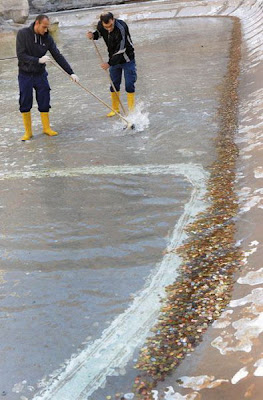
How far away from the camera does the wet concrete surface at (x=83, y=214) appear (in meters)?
3.33

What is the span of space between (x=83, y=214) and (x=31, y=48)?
2.62 m

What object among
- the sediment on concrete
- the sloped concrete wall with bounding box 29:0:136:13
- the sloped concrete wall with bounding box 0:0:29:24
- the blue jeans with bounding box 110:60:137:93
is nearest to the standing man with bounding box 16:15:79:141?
the blue jeans with bounding box 110:60:137:93

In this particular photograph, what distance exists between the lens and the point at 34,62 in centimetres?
652

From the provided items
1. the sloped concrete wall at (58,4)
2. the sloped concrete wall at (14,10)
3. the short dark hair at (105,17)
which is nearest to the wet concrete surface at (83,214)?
the short dark hair at (105,17)

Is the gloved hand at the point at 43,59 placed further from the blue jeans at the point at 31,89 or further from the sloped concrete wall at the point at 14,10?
the sloped concrete wall at the point at 14,10

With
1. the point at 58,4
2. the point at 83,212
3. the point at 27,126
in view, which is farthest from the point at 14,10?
the point at 83,212

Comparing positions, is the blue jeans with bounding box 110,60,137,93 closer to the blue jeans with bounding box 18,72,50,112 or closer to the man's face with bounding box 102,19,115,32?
the man's face with bounding box 102,19,115,32

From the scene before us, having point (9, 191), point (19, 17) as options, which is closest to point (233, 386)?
point (9, 191)

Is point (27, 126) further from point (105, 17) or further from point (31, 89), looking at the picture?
point (105, 17)

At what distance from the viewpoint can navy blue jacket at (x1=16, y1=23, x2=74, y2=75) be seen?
6.55 meters

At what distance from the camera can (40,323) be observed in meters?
3.42

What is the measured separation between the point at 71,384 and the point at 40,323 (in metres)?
0.57

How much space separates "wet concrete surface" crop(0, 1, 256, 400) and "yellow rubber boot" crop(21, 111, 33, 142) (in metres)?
0.14

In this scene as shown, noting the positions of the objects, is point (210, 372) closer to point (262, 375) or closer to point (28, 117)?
point (262, 375)
